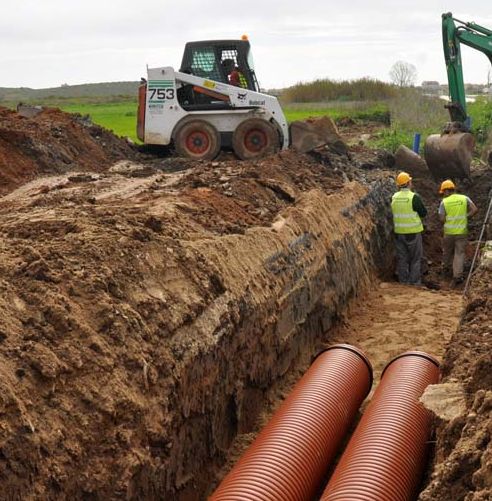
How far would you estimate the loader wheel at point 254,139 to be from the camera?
49.7ft

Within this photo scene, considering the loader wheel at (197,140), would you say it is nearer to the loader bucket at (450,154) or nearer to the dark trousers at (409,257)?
the dark trousers at (409,257)

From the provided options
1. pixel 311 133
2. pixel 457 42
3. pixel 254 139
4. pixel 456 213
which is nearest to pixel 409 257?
pixel 456 213

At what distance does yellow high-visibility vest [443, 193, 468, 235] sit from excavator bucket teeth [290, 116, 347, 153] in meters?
3.76

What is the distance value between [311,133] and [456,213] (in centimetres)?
421

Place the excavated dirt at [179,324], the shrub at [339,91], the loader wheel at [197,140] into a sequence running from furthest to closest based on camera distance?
the shrub at [339,91], the loader wheel at [197,140], the excavated dirt at [179,324]

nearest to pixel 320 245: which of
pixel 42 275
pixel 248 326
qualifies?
pixel 248 326

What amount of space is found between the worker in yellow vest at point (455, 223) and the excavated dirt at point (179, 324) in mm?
1134

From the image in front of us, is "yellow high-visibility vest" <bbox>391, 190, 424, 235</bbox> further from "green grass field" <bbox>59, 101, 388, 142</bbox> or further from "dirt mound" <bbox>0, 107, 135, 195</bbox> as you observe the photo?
"green grass field" <bbox>59, 101, 388, 142</bbox>

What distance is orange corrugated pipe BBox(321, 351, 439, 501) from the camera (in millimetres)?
4672

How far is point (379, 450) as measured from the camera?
514 cm

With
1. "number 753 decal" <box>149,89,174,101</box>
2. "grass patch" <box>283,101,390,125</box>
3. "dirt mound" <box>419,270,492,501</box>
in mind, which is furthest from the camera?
"grass patch" <box>283,101,390,125</box>

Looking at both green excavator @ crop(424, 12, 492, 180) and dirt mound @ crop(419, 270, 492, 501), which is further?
green excavator @ crop(424, 12, 492, 180)

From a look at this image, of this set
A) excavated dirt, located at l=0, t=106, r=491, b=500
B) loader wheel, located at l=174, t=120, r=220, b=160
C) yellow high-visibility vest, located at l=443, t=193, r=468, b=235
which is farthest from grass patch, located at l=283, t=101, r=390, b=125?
excavated dirt, located at l=0, t=106, r=491, b=500

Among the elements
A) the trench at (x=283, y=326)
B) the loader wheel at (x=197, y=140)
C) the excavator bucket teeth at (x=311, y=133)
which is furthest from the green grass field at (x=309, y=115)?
the trench at (x=283, y=326)
